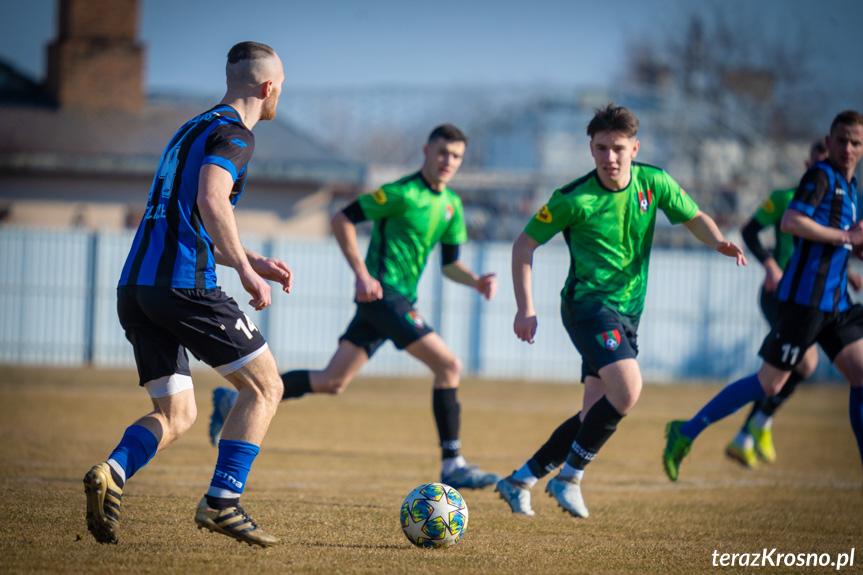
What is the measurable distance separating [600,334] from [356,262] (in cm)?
200

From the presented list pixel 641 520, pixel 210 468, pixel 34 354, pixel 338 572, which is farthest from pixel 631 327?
pixel 34 354

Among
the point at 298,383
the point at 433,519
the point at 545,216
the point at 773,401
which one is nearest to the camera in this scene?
the point at 433,519

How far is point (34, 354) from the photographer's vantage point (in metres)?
17.6

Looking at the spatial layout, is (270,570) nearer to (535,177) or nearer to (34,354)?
(34,354)

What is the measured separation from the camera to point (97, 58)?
75.4ft

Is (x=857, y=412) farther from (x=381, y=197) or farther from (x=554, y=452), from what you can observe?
(x=381, y=197)

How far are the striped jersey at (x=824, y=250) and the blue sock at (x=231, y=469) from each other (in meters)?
3.79

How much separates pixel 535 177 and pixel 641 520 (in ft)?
68.8

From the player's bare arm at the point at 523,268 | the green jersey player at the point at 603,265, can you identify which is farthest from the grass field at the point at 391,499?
the player's bare arm at the point at 523,268

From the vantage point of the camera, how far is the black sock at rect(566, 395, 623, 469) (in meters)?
5.18

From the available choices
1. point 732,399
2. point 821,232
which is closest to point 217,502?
point 732,399

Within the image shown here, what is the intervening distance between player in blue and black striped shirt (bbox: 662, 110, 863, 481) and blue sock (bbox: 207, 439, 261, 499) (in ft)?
12.2

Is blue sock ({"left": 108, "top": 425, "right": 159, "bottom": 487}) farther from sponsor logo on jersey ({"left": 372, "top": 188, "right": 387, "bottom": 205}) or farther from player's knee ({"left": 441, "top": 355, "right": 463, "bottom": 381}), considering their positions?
sponsor logo on jersey ({"left": 372, "top": 188, "right": 387, "bottom": 205})

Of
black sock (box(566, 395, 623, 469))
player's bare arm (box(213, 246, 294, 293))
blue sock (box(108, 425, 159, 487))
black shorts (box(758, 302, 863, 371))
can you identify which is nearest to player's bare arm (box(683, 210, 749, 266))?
black shorts (box(758, 302, 863, 371))
